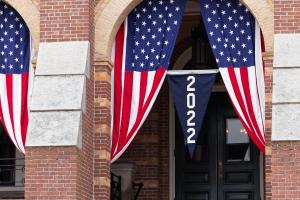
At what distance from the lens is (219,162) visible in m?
22.2

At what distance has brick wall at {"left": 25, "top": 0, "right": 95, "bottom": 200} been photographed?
17703 mm

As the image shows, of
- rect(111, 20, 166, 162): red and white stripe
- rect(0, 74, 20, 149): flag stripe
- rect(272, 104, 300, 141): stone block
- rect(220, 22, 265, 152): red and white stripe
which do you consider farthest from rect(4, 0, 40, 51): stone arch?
rect(272, 104, 300, 141): stone block

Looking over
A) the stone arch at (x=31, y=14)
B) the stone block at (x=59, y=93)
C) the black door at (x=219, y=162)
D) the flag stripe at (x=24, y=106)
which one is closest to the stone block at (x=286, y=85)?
the stone block at (x=59, y=93)

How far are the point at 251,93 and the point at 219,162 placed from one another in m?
4.06

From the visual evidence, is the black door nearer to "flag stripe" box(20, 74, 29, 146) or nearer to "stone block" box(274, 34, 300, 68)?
"flag stripe" box(20, 74, 29, 146)

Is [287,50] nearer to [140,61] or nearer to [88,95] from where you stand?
[140,61]

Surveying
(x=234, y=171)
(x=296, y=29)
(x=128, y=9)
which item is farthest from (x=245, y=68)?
(x=234, y=171)

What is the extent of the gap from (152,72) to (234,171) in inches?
166

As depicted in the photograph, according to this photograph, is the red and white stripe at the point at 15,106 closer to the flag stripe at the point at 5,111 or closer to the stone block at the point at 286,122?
the flag stripe at the point at 5,111

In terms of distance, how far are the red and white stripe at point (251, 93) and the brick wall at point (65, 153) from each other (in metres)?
2.53

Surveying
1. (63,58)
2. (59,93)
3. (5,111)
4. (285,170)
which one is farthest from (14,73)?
(285,170)

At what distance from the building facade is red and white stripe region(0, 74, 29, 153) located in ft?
1.70

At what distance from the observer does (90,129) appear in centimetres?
1859

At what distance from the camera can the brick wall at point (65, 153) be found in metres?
17.7
